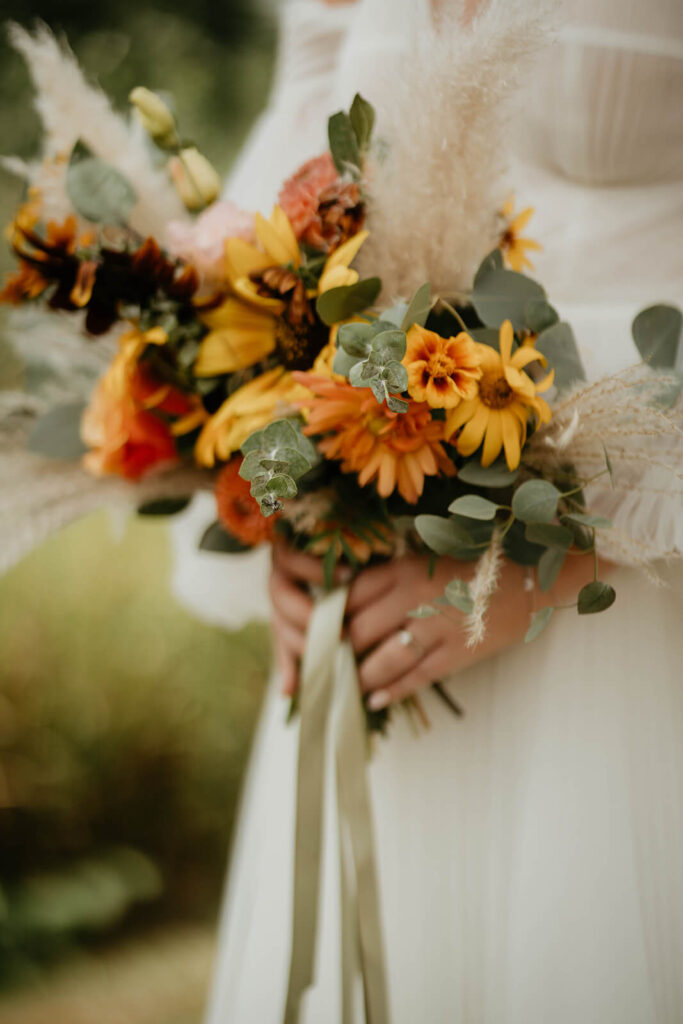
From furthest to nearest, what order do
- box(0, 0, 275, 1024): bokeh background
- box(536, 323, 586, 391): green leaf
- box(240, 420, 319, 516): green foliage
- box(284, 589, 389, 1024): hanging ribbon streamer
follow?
box(0, 0, 275, 1024): bokeh background
box(284, 589, 389, 1024): hanging ribbon streamer
box(536, 323, 586, 391): green leaf
box(240, 420, 319, 516): green foliage

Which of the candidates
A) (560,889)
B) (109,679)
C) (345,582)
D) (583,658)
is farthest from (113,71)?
(560,889)

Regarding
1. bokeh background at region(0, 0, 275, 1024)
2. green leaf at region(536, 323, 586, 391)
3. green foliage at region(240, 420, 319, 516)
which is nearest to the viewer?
green foliage at region(240, 420, 319, 516)

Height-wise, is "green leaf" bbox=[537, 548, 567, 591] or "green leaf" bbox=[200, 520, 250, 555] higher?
"green leaf" bbox=[200, 520, 250, 555]

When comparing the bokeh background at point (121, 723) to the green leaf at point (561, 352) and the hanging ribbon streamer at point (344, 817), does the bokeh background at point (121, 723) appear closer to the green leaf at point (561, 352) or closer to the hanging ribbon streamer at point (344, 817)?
the hanging ribbon streamer at point (344, 817)

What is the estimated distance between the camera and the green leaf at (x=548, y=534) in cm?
42

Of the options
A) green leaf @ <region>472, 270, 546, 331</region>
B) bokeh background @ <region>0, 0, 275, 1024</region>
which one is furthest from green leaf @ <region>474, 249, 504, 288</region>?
bokeh background @ <region>0, 0, 275, 1024</region>

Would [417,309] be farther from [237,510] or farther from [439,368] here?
[237,510]

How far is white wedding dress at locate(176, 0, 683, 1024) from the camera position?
0.49 meters

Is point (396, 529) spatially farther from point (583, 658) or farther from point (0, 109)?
point (0, 109)

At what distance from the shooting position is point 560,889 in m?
0.50

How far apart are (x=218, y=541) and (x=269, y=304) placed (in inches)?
8.1

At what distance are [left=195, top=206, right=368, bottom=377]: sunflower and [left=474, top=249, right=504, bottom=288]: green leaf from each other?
0.23 feet

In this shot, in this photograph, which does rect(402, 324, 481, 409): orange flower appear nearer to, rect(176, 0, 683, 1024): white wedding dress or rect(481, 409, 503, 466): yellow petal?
rect(481, 409, 503, 466): yellow petal

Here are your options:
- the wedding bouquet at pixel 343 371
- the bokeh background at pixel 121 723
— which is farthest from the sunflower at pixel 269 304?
the bokeh background at pixel 121 723
